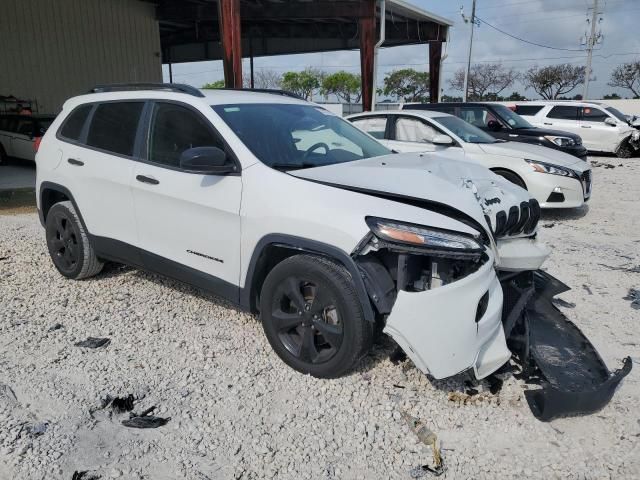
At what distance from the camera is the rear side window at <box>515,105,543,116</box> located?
17.0 m

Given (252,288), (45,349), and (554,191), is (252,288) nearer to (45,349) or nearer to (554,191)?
(45,349)

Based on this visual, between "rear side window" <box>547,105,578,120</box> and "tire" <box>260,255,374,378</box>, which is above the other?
"rear side window" <box>547,105,578,120</box>

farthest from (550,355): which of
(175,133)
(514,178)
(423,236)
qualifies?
(514,178)

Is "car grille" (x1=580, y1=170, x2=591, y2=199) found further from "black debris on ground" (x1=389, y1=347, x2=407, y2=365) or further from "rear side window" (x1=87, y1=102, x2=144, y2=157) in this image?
"rear side window" (x1=87, y1=102, x2=144, y2=157)

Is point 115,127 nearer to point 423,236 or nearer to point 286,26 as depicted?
point 423,236

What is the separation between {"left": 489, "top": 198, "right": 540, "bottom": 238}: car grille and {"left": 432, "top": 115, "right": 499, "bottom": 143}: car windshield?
191 inches

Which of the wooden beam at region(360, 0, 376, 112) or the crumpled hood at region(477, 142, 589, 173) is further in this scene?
the wooden beam at region(360, 0, 376, 112)

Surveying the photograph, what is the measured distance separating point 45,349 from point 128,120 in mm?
1890

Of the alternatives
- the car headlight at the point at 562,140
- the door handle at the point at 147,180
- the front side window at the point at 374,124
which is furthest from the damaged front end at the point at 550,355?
the car headlight at the point at 562,140

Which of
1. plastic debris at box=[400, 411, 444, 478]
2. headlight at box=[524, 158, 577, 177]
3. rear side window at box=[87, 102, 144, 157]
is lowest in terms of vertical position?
plastic debris at box=[400, 411, 444, 478]

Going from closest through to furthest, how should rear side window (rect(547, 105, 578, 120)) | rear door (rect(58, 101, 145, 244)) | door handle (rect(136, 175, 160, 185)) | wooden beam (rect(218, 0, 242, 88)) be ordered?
door handle (rect(136, 175, 160, 185)) → rear door (rect(58, 101, 145, 244)) → wooden beam (rect(218, 0, 242, 88)) → rear side window (rect(547, 105, 578, 120))

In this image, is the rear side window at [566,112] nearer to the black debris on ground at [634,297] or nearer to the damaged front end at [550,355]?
the black debris on ground at [634,297]

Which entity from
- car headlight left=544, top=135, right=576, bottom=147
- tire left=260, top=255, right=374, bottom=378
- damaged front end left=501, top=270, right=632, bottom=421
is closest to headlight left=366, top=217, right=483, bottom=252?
tire left=260, top=255, right=374, bottom=378

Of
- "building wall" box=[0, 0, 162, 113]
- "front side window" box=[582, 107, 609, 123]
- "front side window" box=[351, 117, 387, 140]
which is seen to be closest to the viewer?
"front side window" box=[351, 117, 387, 140]
